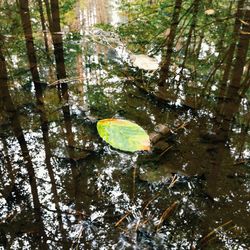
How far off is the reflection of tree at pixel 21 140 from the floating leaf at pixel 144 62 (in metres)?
1.87

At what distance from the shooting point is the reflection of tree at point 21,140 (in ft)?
7.76

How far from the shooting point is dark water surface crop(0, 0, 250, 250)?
237cm

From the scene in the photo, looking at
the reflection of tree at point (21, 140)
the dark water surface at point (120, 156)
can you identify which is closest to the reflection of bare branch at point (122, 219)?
the dark water surface at point (120, 156)

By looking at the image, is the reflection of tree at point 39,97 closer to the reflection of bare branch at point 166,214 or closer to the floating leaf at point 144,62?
the reflection of bare branch at point 166,214

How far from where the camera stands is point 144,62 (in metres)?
4.78

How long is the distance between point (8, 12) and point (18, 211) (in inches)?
278

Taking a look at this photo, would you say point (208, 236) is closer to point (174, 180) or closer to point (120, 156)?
point (174, 180)

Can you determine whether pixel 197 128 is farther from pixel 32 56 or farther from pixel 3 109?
pixel 32 56

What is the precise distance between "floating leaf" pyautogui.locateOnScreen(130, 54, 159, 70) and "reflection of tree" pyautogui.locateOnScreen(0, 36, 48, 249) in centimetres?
187

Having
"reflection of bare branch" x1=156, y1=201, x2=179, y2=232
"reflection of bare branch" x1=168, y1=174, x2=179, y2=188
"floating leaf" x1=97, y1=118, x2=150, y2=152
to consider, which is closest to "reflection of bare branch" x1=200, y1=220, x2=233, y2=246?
"reflection of bare branch" x1=156, y1=201, x2=179, y2=232

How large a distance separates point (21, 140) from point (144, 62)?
91.3 inches

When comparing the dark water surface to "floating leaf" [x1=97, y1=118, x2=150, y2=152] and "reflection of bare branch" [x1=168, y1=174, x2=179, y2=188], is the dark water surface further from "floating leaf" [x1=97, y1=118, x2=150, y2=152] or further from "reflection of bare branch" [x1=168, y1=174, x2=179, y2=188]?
"floating leaf" [x1=97, y1=118, x2=150, y2=152]

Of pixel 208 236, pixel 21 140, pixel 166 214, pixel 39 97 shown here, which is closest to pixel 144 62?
pixel 39 97

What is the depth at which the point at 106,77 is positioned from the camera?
15.4 feet
